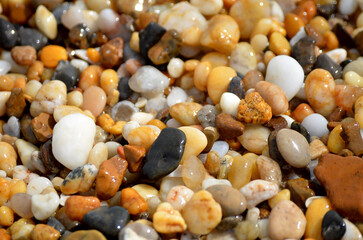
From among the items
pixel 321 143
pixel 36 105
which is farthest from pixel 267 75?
pixel 36 105

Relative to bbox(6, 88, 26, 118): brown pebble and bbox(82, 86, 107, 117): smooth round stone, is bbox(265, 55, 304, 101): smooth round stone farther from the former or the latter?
bbox(6, 88, 26, 118): brown pebble

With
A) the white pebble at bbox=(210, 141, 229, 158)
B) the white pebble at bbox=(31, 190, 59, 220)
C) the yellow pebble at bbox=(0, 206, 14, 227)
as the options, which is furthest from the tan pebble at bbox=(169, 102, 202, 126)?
the yellow pebble at bbox=(0, 206, 14, 227)

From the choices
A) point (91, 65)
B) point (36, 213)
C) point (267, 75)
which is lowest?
point (36, 213)

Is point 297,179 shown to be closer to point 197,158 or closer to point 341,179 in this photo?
point 341,179

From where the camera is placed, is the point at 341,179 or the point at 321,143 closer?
the point at 341,179

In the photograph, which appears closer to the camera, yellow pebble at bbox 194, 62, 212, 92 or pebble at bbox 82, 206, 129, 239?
pebble at bbox 82, 206, 129, 239

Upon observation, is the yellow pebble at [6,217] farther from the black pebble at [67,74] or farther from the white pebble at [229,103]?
the white pebble at [229,103]

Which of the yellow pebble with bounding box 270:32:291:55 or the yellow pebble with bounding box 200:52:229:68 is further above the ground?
the yellow pebble with bounding box 270:32:291:55
